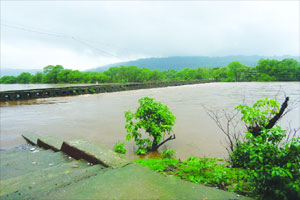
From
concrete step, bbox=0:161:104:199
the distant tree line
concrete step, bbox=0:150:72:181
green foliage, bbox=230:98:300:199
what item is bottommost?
concrete step, bbox=0:150:72:181

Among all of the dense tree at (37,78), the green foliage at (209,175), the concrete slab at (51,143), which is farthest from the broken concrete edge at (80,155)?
the dense tree at (37,78)

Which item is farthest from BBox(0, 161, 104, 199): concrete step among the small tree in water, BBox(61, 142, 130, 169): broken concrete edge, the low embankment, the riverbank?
the low embankment

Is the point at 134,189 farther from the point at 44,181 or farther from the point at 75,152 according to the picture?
the point at 75,152

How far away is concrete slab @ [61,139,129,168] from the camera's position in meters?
2.94

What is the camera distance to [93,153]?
3.21 metres

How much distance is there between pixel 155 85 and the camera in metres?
46.9

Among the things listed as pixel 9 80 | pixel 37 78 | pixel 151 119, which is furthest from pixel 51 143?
pixel 9 80

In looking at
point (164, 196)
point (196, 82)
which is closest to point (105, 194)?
point (164, 196)

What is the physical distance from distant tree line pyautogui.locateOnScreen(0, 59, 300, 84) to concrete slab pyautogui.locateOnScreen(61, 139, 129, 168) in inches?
3182

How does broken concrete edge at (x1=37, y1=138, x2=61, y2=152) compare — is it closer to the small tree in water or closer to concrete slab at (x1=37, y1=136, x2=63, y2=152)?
concrete slab at (x1=37, y1=136, x2=63, y2=152)

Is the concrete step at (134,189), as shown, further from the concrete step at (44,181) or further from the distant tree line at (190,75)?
the distant tree line at (190,75)

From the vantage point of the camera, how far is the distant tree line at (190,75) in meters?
67.4

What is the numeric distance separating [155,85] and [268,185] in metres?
45.3

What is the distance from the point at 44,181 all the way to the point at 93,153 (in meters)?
0.82
